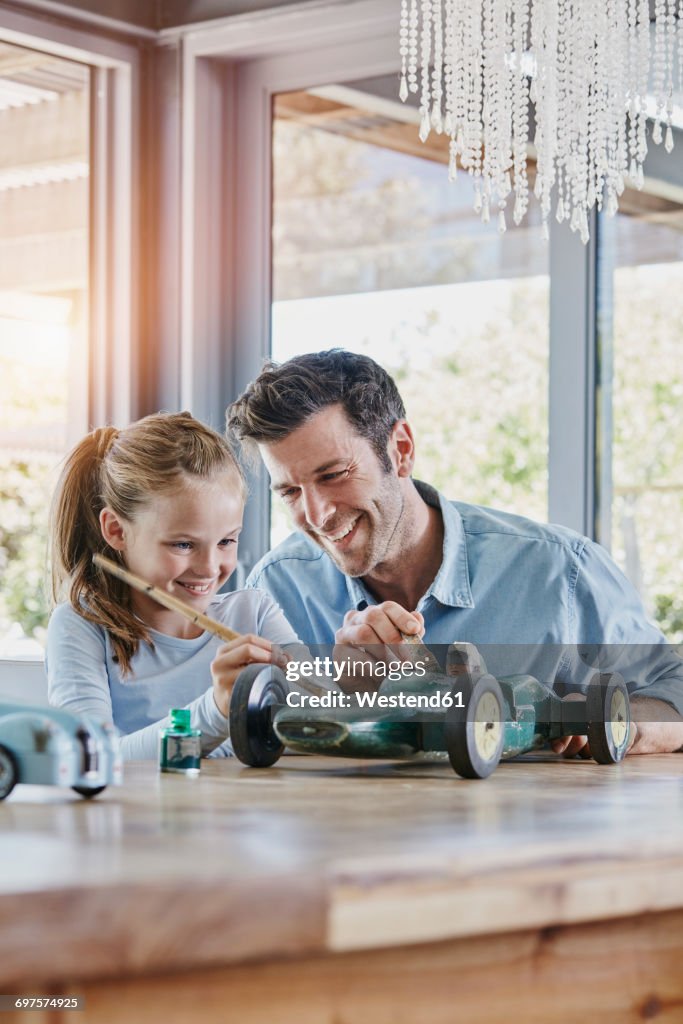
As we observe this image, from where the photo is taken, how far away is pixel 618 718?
54.5 inches

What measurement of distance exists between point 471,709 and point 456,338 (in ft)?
5.25

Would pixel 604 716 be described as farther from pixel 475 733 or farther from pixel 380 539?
pixel 380 539

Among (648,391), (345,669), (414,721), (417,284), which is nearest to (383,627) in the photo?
(345,669)

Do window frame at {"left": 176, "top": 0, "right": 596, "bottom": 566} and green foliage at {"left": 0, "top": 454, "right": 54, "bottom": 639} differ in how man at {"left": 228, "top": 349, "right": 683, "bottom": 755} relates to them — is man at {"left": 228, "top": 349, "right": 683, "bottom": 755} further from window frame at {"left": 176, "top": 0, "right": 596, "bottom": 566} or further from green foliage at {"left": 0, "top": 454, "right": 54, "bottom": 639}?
green foliage at {"left": 0, "top": 454, "right": 54, "bottom": 639}

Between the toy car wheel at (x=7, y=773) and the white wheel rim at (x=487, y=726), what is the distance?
38 cm

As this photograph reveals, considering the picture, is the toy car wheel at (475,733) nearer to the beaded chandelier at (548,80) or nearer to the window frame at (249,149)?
the beaded chandelier at (548,80)

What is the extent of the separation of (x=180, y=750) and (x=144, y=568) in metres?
0.66

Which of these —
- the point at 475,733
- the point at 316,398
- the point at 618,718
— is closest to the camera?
the point at 475,733

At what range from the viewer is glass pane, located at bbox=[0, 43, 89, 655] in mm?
2740

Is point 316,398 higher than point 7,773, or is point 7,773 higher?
point 316,398

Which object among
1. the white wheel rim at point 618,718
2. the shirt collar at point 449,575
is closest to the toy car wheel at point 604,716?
the white wheel rim at point 618,718

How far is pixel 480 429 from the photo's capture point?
262 centimetres

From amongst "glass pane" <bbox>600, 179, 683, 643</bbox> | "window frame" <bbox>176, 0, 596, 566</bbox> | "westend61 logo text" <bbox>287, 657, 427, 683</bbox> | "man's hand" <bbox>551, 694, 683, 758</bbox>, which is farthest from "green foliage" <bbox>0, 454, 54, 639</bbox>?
"westend61 logo text" <bbox>287, 657, 427, 683</bbox>

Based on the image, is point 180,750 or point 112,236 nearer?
point 180,750
